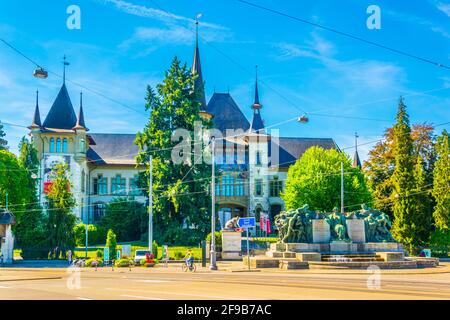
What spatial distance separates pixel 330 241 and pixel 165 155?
86.7ft

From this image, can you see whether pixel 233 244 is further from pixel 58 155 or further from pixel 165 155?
pixel 58 155

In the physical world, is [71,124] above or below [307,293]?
above

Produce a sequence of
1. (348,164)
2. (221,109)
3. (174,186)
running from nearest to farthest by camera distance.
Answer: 1. (174,186)
2. (348,164)
3. (221,109)

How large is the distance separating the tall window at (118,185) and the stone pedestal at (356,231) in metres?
57.5

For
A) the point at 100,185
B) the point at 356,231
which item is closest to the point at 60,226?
the point at 356,231

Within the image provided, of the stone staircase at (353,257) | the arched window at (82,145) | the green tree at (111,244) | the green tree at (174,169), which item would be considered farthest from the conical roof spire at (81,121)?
the stone staircase at (353,257)

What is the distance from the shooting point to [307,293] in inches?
638

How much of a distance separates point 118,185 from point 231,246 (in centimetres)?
A: 4726

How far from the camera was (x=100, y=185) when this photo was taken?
302ft

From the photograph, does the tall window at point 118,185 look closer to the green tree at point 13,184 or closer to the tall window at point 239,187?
the tall window at point 239,187

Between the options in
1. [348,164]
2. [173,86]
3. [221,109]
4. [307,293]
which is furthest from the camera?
[221,109]

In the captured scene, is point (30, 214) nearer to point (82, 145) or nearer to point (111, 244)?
point (82, 145)

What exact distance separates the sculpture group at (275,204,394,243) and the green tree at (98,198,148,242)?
130 ft
